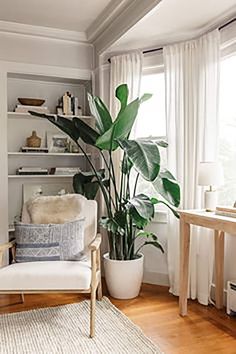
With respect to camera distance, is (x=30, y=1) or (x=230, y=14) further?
(x=30, y=1)

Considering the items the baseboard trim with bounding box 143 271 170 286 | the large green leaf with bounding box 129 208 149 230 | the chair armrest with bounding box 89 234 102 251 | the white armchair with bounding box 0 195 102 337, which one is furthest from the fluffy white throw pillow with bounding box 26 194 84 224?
the baseboard trim with bounding box 143 271 170 286

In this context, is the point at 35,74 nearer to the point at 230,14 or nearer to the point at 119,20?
the point at 119,20

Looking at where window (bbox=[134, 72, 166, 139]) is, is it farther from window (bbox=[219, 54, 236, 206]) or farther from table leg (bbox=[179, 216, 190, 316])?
table leg (bbox=[179, 216, 190, 316])

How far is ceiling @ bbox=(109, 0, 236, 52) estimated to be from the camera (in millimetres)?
2781

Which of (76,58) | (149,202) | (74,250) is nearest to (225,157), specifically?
(149,202)

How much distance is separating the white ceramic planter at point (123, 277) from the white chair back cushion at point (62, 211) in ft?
1.14

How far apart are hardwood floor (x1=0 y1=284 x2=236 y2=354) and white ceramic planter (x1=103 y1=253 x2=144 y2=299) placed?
69mm

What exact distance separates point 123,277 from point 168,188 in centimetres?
88

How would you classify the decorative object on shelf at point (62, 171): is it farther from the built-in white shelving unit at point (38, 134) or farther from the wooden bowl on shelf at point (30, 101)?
the wooden bowl on shelf at point (30, 101)

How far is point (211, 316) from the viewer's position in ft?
9.31

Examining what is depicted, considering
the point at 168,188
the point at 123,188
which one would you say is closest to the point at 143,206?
the point at 168,188

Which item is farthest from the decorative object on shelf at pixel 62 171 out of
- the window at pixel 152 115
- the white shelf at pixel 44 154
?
the window at pixel 152 115

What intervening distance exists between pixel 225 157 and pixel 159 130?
2.88 feet

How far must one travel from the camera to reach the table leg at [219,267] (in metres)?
2.98
